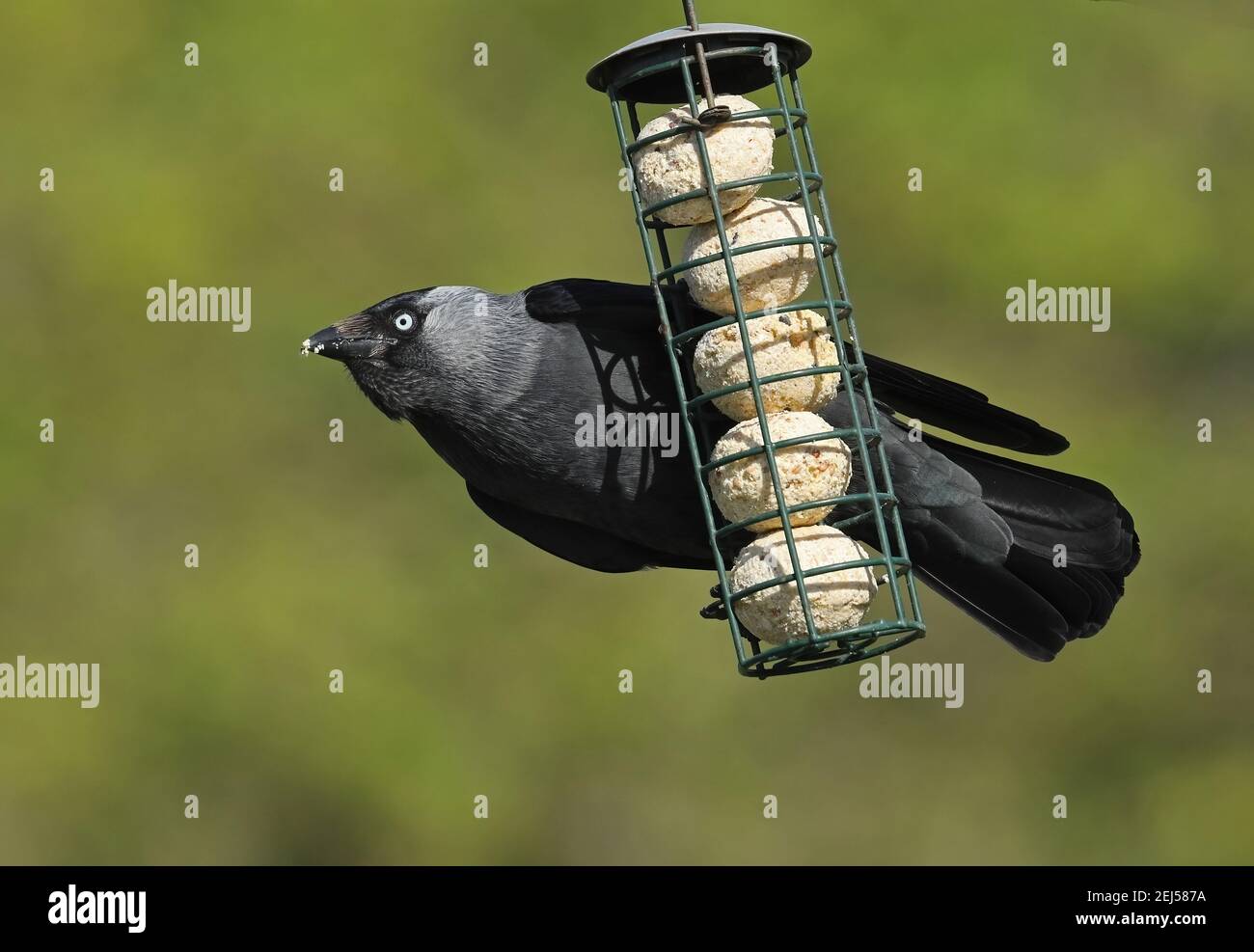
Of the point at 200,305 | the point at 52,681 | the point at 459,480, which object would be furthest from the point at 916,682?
the point at 52,681

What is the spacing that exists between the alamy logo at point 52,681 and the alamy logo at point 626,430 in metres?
5.45

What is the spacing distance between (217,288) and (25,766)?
10.3ft

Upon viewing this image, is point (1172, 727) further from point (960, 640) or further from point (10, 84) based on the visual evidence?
point (10, 84)

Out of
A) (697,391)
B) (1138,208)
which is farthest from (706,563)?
(1138,208)

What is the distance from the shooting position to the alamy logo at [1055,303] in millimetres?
11000

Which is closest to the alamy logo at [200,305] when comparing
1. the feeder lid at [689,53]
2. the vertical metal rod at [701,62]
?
the feeder lid at [689,53]

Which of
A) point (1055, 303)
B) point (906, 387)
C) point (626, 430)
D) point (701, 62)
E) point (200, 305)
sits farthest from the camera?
point (200, 305)

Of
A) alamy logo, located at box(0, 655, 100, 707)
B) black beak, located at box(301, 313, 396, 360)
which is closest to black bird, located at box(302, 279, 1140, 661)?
black beak, located at box(301, 313, 396, 360)

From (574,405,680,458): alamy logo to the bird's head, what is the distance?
640mm

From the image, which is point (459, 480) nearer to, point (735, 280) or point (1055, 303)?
point (1055, 303)

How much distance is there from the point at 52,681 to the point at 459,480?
2.74 metres

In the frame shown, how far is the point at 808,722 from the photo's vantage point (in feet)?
35.0
